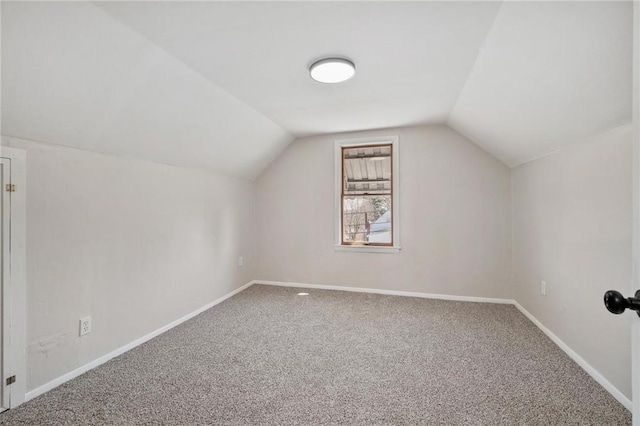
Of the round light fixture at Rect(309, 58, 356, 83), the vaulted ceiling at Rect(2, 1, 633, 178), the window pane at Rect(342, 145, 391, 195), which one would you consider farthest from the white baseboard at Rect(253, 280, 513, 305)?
the round light fixture at Rect(309, 58, 356, 83)

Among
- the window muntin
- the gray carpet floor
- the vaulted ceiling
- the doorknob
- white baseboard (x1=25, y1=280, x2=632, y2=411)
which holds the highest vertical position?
the vaulted ceiling

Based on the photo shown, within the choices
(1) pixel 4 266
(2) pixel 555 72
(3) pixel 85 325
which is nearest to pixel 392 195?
(2) pixel 555 72

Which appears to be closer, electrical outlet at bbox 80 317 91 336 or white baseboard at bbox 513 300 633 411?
white baseboard at bbox 513 300 633 411

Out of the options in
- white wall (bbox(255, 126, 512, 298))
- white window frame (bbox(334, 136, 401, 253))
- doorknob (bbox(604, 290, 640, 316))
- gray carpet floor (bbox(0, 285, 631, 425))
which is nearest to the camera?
doorknob (bbox(604, 290, 640, 316))

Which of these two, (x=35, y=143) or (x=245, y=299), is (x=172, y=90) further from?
(x=245, y=299)

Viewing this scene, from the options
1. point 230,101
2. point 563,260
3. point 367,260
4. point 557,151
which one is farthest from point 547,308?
point 230,101

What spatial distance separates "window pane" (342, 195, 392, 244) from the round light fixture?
7.14 feet

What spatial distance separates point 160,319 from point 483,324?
329 centimetres

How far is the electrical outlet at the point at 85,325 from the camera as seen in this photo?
2117 mm

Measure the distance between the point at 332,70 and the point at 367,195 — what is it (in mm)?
2290

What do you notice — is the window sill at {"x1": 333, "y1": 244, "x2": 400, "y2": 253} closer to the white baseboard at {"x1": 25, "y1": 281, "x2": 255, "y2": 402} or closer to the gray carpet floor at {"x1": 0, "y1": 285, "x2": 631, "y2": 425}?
the gray carpet floor at {"x1": 0, "y1": 285, "x2": 631, "y2": 425}

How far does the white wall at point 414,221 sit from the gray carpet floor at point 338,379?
31.8 inches

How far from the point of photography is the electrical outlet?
2.12 m

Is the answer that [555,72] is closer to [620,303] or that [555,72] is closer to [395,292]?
[620,303]
